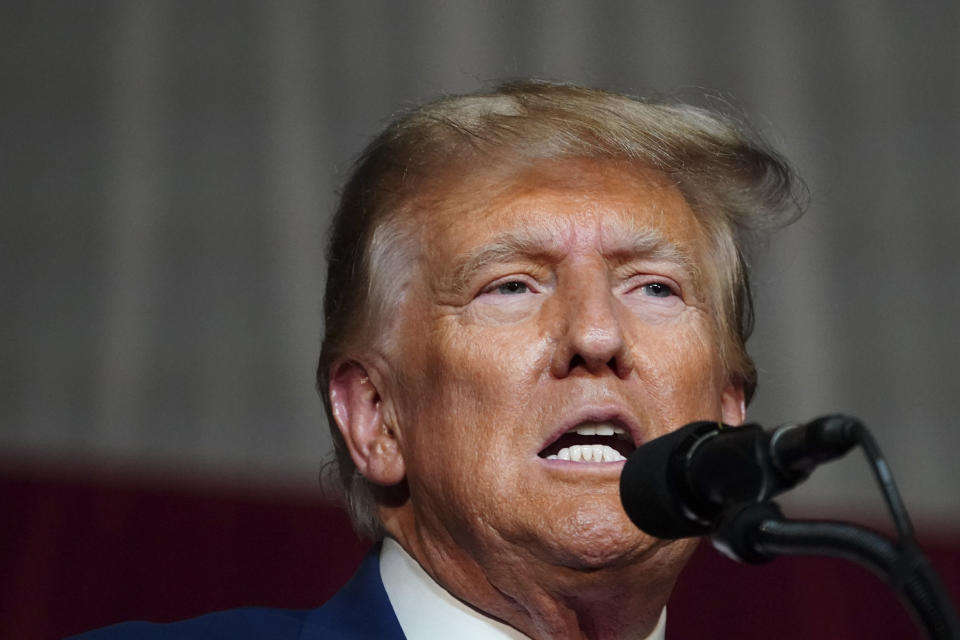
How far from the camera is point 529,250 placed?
1763mm

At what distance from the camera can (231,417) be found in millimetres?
3012

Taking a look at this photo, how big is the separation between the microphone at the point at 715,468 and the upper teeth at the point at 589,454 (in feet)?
1.45

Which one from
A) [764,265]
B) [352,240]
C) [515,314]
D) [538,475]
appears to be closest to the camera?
[538,475]

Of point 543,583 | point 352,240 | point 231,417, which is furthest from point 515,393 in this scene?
point 231,417

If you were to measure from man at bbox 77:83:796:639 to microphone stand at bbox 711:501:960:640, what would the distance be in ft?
1.91

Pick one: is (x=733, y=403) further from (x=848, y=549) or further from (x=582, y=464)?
(x=848, y=549)

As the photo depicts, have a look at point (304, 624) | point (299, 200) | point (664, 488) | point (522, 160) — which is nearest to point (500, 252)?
point (522, 160)

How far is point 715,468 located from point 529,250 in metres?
0.73

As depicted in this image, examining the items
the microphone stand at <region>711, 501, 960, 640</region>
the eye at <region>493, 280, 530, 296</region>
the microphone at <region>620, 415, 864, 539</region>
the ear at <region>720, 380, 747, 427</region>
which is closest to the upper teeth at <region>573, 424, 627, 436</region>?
the eye at <region>493, 280, 530, 296</region>

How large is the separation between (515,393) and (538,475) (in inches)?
4.3

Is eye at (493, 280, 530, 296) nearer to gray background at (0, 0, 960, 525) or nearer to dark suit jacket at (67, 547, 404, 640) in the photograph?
dark suit jacket at (67, 547, 404, 640)

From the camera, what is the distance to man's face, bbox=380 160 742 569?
1631 millimetres

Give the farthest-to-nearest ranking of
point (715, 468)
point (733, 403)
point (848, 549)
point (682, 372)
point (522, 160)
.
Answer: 1. point (733, 403)
2. point (522, 160)
3. point (682, 372)
4. point (715, 468)
5. point (848, 549)

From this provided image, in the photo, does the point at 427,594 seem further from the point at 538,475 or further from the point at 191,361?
the point at 191,361
